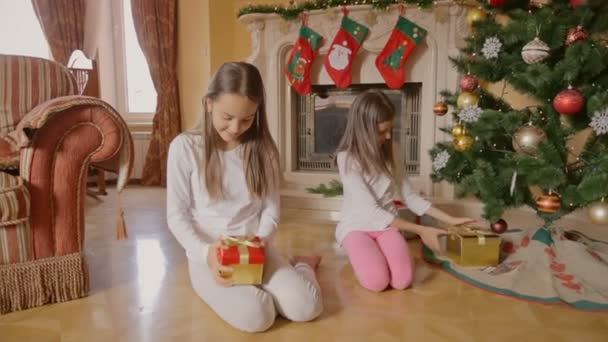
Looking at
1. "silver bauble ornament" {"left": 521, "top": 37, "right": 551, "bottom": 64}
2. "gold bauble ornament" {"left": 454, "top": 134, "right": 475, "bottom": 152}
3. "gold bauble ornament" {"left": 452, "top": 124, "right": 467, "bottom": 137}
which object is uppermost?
"silver bauble ornament" {"left": 521, "top": 37, "right": 551, "bottom": 64}

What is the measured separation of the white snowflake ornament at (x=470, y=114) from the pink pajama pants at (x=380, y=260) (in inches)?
21.0

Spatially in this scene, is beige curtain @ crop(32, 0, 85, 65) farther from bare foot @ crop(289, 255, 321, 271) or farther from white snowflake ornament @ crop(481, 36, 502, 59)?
white snowflake ornament @ crop(481, 36, 502, 59)

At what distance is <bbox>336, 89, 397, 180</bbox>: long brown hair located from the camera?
5.88 ft

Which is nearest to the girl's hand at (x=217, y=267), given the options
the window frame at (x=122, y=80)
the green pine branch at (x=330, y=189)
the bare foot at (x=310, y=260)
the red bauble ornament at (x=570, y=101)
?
the bare foot at (x=310, y=260)

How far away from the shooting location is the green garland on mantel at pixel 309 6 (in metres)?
2.85

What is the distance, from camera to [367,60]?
3.25m

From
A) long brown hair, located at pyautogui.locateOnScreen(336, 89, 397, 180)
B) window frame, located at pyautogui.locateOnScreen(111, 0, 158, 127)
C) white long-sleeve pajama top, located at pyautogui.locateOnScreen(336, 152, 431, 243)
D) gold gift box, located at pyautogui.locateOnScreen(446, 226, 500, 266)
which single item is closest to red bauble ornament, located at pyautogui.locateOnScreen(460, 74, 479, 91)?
long brown hair, located at pyautogui.locateOnScreen(336, 89, 397, 180)

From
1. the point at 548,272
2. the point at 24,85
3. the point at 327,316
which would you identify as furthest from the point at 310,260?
the point at 24,85

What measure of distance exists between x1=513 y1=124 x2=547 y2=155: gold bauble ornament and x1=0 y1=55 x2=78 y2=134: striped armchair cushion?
1989 millimetres

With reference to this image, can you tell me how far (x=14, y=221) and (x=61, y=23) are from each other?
2.95 m

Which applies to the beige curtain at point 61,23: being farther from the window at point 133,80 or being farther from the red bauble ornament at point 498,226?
the red bauble ornament at point 498,226

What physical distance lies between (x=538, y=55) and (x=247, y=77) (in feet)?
3.40

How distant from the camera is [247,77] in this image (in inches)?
53.1

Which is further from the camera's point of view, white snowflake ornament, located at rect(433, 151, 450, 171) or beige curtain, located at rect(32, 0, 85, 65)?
beige curtain, located at rect(32, 0, 85, 65)
